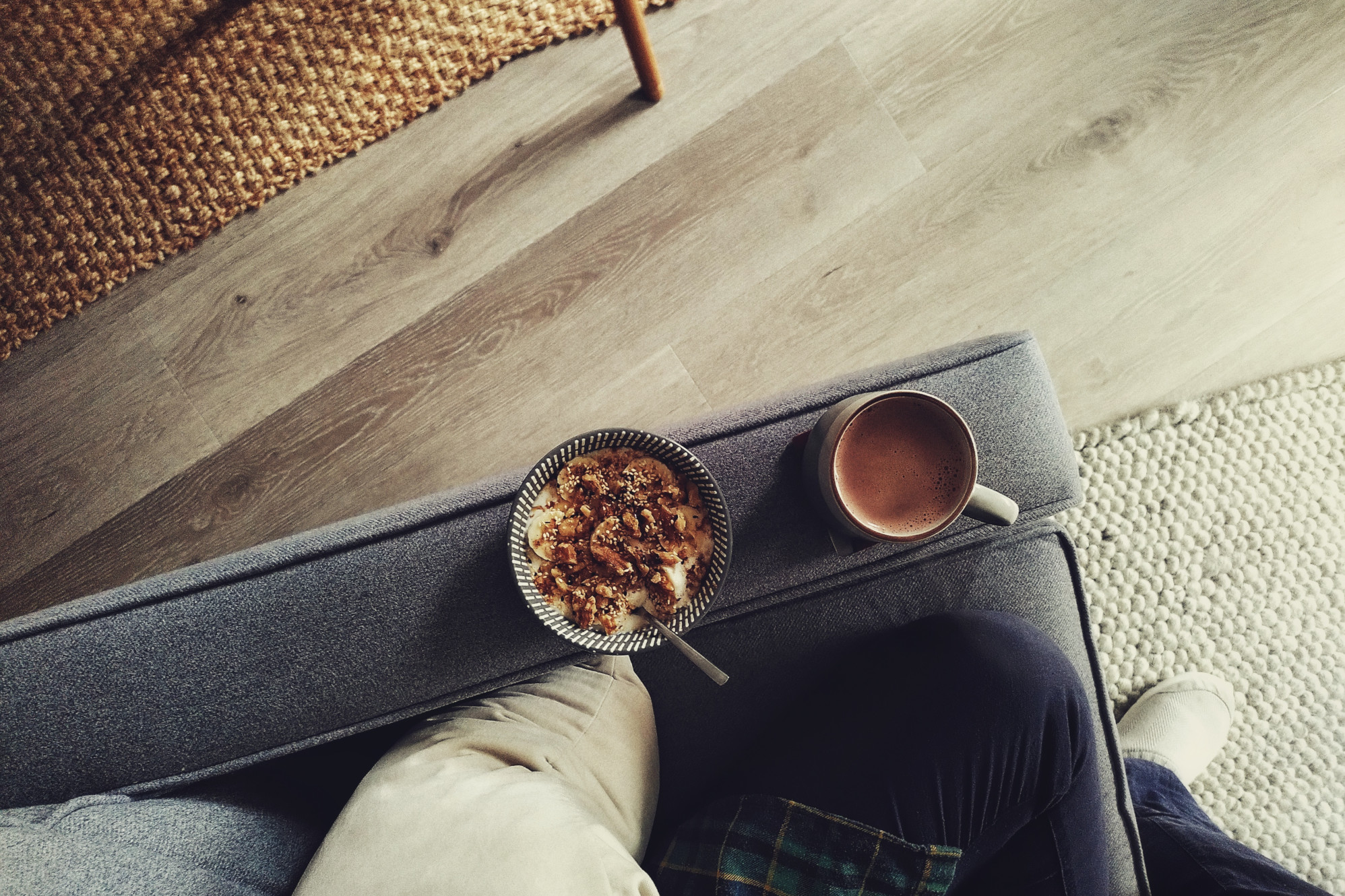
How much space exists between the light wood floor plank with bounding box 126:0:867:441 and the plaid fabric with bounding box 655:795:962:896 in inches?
34.2

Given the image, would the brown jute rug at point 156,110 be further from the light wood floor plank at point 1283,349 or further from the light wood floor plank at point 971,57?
the light wood floor plank at point 1283,349

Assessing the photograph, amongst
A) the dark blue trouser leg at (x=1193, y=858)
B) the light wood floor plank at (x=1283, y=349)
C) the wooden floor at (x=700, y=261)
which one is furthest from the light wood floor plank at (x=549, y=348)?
the dark blue trouser leg at (x=1193, y=858)

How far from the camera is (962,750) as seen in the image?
31.2 inches

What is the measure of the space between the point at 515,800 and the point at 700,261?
0.83 metres

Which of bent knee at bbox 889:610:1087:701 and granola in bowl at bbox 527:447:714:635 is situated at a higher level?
granola in bowl at bbox 527:447:714:635

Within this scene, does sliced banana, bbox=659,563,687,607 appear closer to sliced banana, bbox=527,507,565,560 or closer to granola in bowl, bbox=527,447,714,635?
granola in bowl, bbox=527,447,714,635

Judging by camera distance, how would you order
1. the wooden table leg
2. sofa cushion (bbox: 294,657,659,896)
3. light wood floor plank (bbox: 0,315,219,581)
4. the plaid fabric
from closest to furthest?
sofa cushion (bbox: 294,657,659,896) < the plaid fabric < the wooden table leg < light wood floor plank (bbox: 0,315,219,581)

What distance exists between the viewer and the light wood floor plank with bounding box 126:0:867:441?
1200 millimetres

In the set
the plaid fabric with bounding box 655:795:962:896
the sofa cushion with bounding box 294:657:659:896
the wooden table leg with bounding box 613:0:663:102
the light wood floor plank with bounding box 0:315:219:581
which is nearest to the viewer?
the sofa cushion with bounding box 294:657:659:896

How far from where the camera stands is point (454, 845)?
65cm

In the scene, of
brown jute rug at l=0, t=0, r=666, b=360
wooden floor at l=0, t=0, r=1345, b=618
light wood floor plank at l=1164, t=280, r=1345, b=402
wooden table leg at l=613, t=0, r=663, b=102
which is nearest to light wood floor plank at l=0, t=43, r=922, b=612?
wooden floor at l=0, t=0, r=1345, b=618

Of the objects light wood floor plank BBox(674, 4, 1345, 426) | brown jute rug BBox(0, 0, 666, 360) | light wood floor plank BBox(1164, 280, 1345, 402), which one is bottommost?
light wood floor plank BBox(1164, 280, 1345, 402)

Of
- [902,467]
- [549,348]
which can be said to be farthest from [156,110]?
[902,467]

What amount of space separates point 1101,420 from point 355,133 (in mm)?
1265
